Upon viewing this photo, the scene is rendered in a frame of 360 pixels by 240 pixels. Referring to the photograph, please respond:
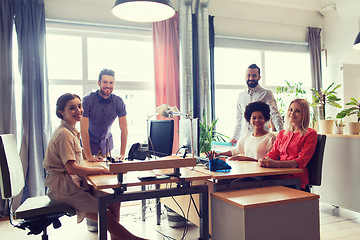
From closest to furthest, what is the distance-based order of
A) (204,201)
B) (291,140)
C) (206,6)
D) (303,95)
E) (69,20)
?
(204,201) < (291,140) < (69,20) < (206,6) < (303,95)

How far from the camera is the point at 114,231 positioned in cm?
221

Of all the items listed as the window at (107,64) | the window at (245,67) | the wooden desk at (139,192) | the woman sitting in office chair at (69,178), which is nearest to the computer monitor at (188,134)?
the wooden desk at (139,192)

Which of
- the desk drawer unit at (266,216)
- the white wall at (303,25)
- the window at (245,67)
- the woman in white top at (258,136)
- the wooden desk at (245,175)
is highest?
the white wall at (303,25)

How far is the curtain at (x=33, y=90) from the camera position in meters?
3.90

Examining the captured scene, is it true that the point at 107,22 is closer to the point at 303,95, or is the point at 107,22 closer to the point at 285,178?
the point at 285,178

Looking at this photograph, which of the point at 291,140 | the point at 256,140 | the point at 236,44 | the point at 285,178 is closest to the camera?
the point at 285,178

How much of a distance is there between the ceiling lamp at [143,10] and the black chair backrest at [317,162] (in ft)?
5.27

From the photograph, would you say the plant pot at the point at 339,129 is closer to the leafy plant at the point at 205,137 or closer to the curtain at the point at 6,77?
the leafy plant at the point at 205,137

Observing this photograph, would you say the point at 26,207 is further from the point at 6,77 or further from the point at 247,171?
the point at 6,77

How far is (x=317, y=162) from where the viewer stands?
2.52m

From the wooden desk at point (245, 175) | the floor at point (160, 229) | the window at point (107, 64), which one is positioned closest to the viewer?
the wooden desk at point (245, 175)

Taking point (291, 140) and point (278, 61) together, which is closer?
point (291, 140)

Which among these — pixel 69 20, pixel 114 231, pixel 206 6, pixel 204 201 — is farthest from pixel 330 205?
pixel 69 20

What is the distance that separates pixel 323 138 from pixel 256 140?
0.56 metres
